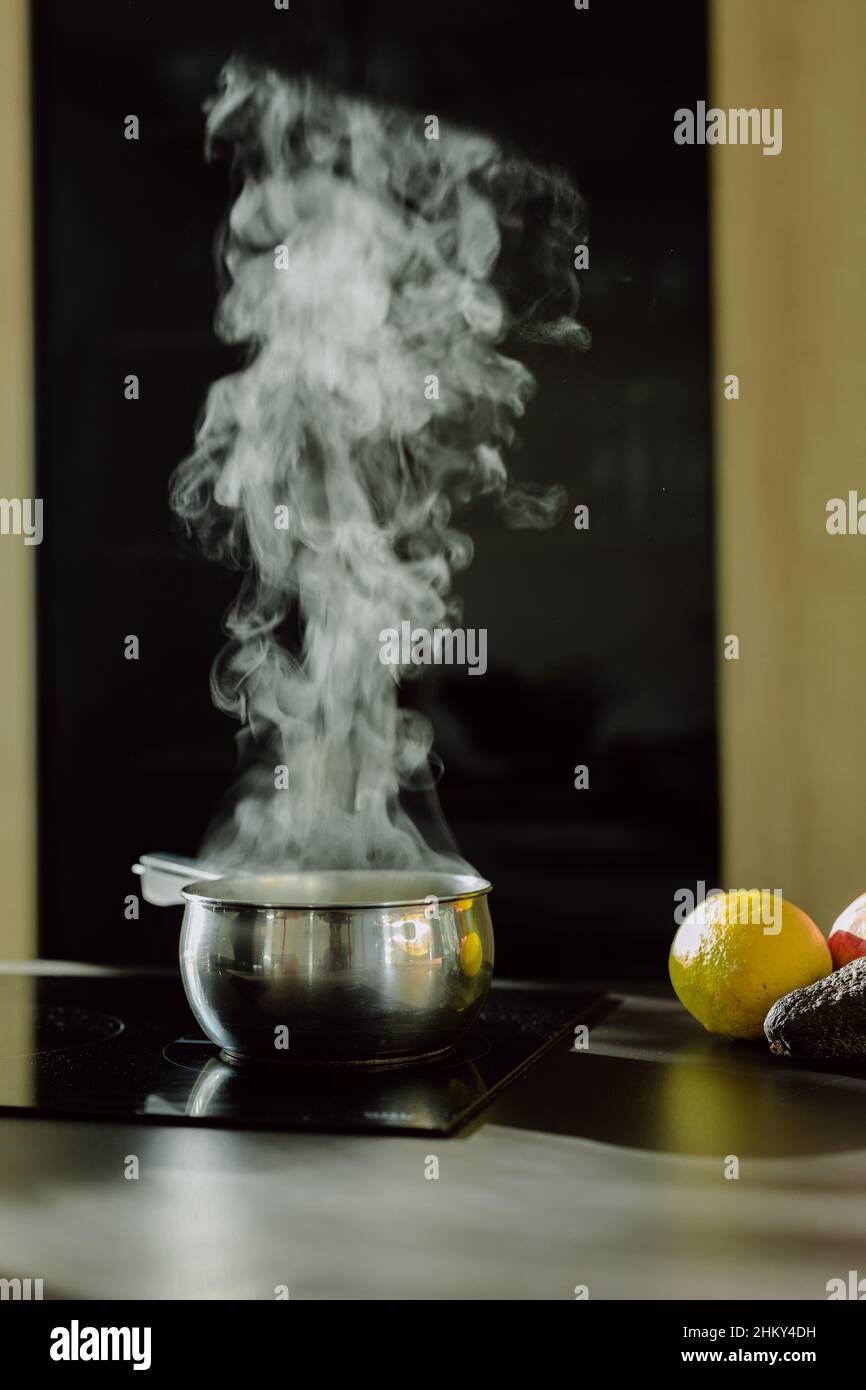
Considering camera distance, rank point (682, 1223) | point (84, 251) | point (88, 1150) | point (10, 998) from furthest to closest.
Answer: point (84, 251) < point (10, 998) < point (88, 1150) < point (682, 1223)

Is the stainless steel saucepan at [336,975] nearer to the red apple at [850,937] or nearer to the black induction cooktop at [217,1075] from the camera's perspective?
the black induction cooktop at [217,1075]

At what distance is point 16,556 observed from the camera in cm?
223

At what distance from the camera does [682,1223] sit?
2.55 ft

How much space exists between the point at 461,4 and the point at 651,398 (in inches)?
25.8

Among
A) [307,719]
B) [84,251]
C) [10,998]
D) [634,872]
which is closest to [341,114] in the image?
[84,251]

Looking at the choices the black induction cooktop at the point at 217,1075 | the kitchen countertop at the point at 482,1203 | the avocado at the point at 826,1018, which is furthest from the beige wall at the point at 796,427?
the kitchen countertop at the point at 482,1203

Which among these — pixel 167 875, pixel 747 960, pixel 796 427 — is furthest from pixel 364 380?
pixel 747 960

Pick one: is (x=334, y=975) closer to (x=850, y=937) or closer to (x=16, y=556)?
(x=850, y=937)

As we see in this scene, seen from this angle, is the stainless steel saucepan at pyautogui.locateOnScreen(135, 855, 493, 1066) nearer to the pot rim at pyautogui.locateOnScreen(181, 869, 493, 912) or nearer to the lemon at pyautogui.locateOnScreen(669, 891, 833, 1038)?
the pot rim at pyautogui.locateOnScreen(181, 869, 493, 912)

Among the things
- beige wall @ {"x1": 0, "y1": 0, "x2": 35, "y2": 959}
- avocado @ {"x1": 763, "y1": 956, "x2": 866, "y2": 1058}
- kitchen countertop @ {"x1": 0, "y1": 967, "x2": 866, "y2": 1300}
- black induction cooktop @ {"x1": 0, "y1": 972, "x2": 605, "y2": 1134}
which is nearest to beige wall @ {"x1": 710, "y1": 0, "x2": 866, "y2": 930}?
black induction cooktop @ {"x1": 0, "y1": 972, "x2": 605, "y2": 1134}

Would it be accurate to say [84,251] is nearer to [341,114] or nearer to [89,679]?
[341,114]

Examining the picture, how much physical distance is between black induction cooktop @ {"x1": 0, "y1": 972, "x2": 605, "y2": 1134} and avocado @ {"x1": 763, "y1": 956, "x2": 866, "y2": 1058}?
202 millimetres

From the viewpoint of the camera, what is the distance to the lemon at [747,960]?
120cm

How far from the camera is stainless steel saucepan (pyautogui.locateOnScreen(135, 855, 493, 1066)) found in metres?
1.04
